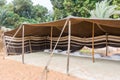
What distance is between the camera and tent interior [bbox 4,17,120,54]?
8.64m

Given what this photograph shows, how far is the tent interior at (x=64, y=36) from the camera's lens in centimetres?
864

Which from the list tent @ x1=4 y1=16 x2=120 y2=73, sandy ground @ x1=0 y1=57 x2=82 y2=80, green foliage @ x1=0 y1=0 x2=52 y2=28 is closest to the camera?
sandy ground @ x1=0 y1=57 x2=82 y2=80

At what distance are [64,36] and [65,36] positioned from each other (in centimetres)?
7

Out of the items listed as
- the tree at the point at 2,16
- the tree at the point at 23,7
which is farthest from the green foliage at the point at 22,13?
the tree at the point at 2,16

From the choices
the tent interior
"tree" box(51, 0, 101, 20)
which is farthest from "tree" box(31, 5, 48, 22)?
the tent interior

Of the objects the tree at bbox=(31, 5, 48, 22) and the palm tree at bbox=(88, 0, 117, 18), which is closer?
the palm tree at bbox=(88, 0, 117, 18)

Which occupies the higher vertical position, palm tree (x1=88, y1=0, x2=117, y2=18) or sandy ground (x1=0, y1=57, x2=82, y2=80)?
palm tree (x1=88, y1=0, x2=117, y2=18)

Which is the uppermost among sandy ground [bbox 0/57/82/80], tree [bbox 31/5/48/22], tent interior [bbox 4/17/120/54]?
tree [bbox 31/5/48/22]

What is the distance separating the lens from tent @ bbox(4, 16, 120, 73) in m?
8.55

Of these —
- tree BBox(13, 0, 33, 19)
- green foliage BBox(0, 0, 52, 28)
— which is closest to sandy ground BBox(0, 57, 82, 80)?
green foliage BBox(0, 0, 52, 28)

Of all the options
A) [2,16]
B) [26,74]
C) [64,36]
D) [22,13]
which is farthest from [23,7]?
[26,74]

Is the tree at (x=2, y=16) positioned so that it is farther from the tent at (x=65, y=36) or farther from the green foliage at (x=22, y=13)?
the tent at (x=65, y=36)

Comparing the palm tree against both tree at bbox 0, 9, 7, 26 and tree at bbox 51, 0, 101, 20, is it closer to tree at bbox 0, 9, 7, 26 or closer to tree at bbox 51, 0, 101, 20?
tree at bbox 51, 0, 101, 20

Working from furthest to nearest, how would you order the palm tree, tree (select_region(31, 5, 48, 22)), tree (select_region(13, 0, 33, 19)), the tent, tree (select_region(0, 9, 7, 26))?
tree (select_region(31, 5, 48, 22)) < tree (select_region(13, 0, 33, 19)) < tree (select_region(0, 9, 7, 26)) < the palm tree < the tent
